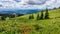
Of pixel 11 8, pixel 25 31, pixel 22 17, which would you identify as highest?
pixel 11 8

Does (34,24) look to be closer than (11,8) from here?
Yes

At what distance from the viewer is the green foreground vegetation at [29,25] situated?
8.52 m

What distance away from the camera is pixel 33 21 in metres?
9.37

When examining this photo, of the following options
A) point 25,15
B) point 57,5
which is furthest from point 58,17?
point 25,15

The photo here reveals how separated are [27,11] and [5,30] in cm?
212

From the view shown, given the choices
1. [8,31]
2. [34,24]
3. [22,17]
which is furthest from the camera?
[22,17]

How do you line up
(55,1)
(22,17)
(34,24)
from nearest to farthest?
(34,24)
(22,17)
(55,1)

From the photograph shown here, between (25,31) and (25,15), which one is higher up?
(25,15)

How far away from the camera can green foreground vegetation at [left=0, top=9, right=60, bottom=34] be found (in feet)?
27.9

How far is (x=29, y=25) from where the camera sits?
8922 mm

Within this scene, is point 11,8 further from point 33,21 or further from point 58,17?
point 58,17

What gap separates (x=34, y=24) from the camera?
29.6 feet

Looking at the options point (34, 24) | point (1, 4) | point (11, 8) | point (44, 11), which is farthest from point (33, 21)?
point (1, 4)

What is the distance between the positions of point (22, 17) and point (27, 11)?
535 mm
